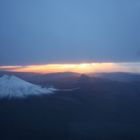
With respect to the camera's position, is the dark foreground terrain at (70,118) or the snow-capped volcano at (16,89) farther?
the snow-capped volcano at (16,89)

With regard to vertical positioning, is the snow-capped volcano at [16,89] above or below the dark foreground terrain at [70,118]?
above

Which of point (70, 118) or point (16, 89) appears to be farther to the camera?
point (16, 89)

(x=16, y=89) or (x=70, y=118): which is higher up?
(x=16, y=89)

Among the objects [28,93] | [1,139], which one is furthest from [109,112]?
[28,93]

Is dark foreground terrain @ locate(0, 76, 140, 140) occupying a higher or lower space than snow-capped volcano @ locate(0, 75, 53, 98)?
lower

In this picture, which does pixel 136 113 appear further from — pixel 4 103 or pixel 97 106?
pixel 4 103
